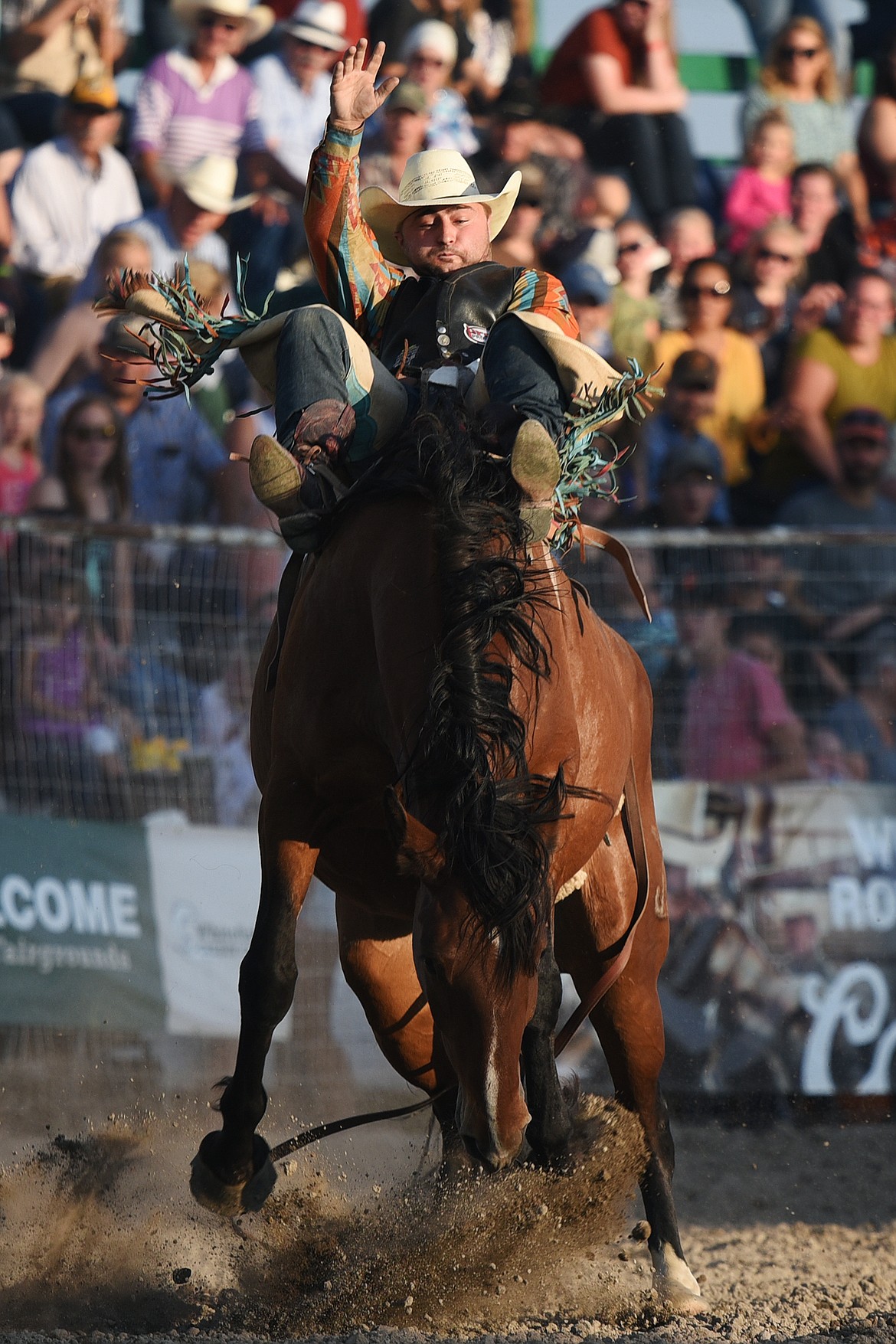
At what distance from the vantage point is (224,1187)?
12.0ft

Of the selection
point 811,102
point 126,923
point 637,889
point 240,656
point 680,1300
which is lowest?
point 680,1300

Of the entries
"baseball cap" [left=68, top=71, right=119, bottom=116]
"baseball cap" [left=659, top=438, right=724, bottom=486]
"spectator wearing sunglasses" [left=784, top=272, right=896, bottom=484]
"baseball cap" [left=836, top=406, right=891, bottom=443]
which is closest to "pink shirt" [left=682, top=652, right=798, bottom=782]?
"baseball cap" [left=659, top=438, right=724, bottom=486]

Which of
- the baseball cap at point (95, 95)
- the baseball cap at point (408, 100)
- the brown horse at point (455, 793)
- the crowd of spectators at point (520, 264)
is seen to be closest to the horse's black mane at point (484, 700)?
the brown horse at point (455, 793)

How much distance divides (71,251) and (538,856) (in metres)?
5.81

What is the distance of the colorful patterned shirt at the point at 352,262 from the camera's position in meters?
3.99

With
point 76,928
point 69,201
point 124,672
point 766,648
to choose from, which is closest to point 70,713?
Result: point 124,672

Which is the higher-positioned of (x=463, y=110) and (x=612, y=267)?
(x=463, y=110)

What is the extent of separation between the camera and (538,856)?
9.92 ft

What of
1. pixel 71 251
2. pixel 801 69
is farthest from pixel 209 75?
pixel 801 69

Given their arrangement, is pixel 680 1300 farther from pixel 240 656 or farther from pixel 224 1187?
pixel 240 656

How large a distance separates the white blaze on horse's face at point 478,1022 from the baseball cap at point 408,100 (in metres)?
6.06

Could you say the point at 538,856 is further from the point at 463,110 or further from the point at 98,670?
the point at 463,110

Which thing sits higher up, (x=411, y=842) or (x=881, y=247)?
(x=881, y=247)

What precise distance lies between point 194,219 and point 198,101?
30.3 inches
